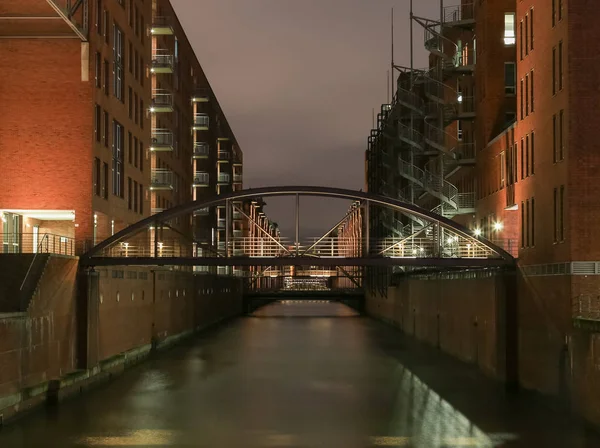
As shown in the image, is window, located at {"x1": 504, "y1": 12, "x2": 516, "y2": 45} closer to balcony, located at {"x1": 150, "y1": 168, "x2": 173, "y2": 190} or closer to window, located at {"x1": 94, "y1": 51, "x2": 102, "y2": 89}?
window, located at {"x1": 94, "y1": 51, "x2": 102, "y2": 89}

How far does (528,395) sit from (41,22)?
21927mm

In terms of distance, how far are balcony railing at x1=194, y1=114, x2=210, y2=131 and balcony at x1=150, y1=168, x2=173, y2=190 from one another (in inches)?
642

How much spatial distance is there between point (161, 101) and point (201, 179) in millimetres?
17481

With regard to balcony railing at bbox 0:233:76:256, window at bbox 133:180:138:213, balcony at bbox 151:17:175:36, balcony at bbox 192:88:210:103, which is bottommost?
balcony railing at bbox 0:233:76:256

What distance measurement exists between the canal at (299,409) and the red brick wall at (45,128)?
25.3 feet

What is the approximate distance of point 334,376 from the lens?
120ft

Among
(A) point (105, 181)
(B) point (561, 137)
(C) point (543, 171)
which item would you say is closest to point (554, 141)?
(B) point (561, 137)

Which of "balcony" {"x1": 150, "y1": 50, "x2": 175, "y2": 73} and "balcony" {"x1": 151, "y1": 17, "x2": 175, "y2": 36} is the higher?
"balcony" {"x1": 151, "y1": 17, "x2": 175, "y2": 36}

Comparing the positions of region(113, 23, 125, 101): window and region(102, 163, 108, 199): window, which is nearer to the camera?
region(102, 163, 108, 199): window

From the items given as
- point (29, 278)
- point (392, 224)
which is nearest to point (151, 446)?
point (29, 278)

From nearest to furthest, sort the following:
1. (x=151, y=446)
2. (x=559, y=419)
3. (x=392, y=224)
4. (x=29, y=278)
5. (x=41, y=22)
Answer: (x=151, y=446) → (x=559, y=419) → (x=29, y=278) → (x=41, y=22) → (x=392, y=224)

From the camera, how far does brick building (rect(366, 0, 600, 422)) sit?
2405 centimetres

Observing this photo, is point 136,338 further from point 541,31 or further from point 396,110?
point 396,110

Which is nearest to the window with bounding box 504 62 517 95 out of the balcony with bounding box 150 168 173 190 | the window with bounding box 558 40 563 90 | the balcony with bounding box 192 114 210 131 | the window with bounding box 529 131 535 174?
the window with bounding box 529 131 535 174
